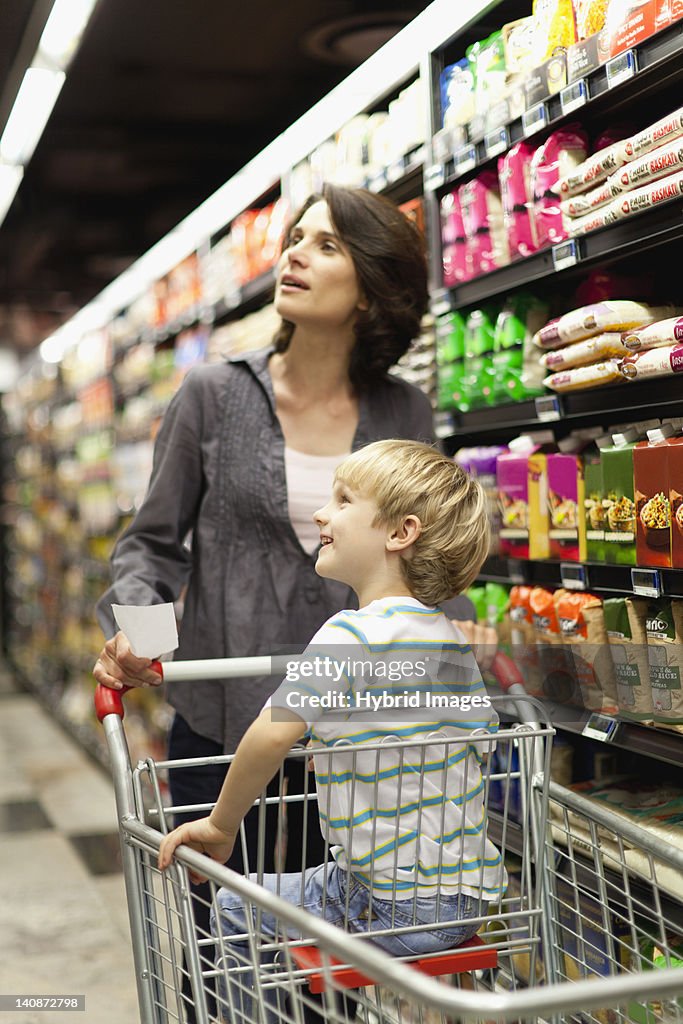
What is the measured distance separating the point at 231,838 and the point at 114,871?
3155 mm

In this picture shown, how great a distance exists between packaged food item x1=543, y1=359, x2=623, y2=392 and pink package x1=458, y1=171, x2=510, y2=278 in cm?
36

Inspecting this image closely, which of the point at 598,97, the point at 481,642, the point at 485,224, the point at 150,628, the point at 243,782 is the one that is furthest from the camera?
the point at 485,224

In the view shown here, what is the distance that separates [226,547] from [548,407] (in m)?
0.76

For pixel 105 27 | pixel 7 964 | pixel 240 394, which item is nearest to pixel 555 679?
pixel 240 394

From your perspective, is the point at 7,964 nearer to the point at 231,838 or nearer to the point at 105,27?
the point at 231,838

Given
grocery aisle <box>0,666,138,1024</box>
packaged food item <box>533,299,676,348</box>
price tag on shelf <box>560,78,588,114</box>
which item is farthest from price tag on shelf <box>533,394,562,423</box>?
grocery aisle <box>0,666,138,1024</box>

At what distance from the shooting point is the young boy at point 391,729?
4.66 ft

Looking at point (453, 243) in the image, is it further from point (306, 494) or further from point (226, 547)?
point (226, 547)

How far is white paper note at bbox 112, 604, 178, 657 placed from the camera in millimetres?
1640

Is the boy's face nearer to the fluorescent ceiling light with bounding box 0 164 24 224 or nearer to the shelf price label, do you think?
the shelf price label

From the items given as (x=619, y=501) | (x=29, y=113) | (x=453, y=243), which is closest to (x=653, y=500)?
(x=619, y=501)

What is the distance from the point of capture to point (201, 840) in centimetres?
145

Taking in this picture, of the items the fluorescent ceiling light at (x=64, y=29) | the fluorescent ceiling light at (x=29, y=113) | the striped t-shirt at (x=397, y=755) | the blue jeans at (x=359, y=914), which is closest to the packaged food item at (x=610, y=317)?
the striped t-shirt at (x=397, y=755)

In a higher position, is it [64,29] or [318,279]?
[64,29]
